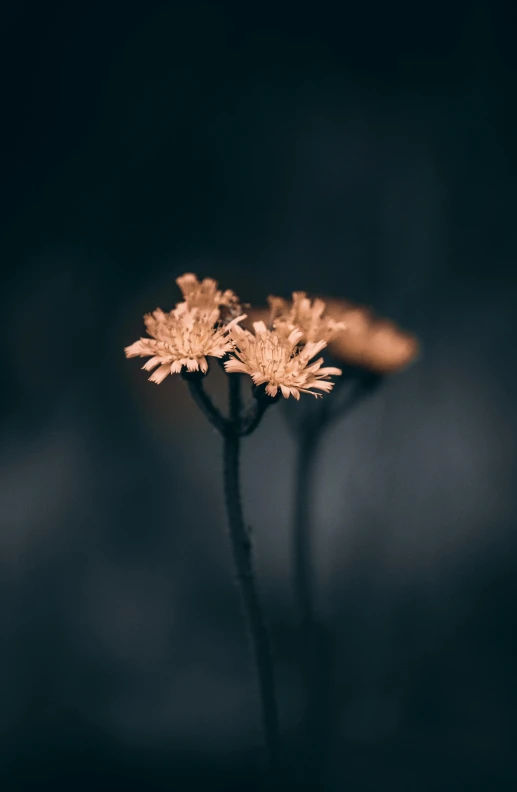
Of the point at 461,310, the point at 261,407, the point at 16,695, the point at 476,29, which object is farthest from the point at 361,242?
the point at 16,695

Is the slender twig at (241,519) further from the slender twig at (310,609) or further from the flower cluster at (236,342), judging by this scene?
the slender twig at (310,609)

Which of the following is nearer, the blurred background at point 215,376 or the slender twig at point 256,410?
the slender twig at point 256,410

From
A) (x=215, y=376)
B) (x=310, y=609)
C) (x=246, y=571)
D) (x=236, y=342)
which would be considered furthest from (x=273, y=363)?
(x=215, y=376)

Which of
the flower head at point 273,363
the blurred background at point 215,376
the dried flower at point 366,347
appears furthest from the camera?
the blurred background at point 215,376

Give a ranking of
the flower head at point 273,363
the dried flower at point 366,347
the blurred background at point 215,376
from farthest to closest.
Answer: the blurred background at point 215,376 → the dried flower at point 366,347 → the flower head at point 273,363

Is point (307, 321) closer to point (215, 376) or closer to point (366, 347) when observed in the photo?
point (366, 347)

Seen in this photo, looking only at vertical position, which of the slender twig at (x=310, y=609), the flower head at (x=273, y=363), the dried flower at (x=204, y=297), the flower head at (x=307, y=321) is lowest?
the slender twig at (x=310, y=609)

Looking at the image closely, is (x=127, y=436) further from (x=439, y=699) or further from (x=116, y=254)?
(x=439, y=699)

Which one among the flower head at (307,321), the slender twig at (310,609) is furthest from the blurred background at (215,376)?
the flower head at (307,321)
